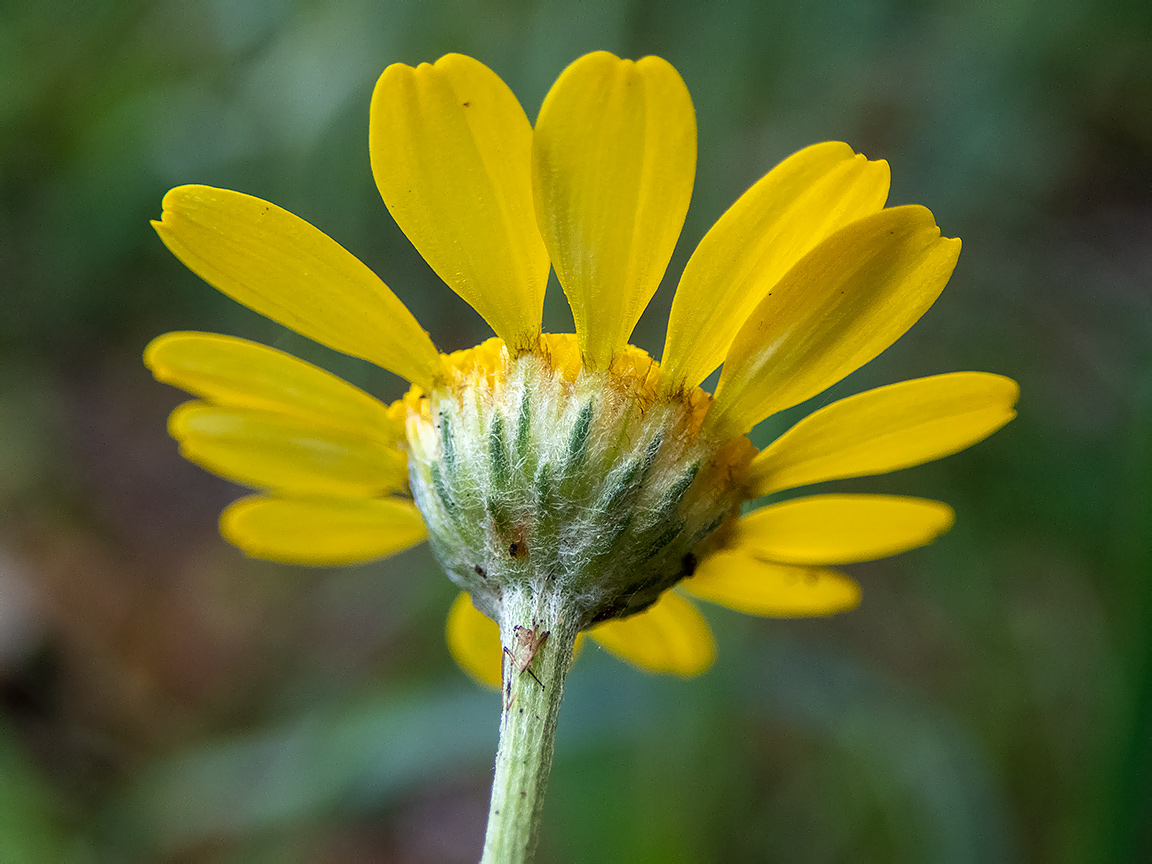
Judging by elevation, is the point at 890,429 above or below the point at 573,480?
above

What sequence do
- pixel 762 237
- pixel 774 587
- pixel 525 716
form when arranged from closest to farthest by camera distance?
pixel 525 716 → pixel 762 237 → pixel 774 587

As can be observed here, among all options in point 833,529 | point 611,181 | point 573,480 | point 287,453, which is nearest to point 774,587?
point 833,529

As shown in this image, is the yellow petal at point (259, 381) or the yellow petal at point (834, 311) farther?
→ the yellow petal at point (259, 381)

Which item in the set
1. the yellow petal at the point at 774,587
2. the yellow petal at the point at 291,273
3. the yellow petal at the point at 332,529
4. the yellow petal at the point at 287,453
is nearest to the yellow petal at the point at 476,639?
the yellow petal at the point at 332,529

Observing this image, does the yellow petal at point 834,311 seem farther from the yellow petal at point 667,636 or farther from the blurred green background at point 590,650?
the blurred green background at point 590,650

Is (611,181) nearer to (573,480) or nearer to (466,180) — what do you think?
(466,180)

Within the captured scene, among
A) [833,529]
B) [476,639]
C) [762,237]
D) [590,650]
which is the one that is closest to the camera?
[762,237]
